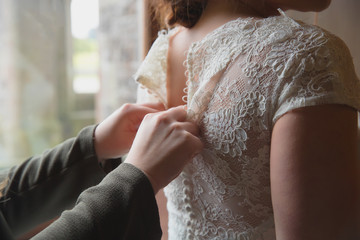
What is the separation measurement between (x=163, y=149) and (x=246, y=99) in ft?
0.54

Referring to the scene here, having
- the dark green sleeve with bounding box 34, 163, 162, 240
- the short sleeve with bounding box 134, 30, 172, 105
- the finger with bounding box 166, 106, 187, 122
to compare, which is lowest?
the dark green sleeve with bounding box 34, 163, 162, 240

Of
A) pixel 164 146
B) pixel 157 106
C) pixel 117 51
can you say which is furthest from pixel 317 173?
pixel 117 51

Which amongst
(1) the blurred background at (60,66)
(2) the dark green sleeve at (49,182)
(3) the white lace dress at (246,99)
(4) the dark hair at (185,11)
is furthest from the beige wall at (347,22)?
(1) the blurred background at (60,66)

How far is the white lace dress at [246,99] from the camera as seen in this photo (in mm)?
506

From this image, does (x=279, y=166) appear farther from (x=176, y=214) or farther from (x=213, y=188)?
(x=176, y=214)

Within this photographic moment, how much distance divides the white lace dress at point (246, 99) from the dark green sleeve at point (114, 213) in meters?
0.15

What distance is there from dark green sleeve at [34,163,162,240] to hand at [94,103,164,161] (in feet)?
0.83

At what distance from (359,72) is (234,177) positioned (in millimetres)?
297

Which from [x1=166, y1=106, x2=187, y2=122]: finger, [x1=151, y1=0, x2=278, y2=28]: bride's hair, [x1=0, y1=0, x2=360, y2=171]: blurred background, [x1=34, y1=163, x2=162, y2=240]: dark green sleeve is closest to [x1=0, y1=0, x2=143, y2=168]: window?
[x1=0, y1=0, x2=360, y2=171]: blurred background

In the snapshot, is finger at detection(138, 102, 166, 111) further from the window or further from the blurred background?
the window

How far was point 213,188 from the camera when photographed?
66cm

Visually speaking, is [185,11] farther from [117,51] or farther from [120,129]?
[117,51]

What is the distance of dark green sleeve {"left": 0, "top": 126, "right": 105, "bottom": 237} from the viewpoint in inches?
32.4

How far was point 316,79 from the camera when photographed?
1.64 feet
